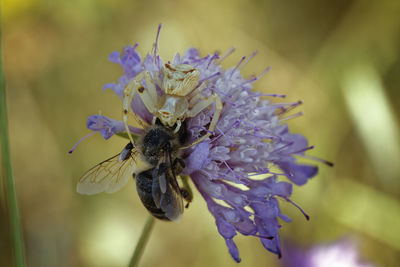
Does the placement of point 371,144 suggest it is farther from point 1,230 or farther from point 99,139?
point 1,230

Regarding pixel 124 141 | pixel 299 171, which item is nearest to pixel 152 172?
pixel 299 171

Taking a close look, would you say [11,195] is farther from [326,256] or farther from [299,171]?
[326,256]

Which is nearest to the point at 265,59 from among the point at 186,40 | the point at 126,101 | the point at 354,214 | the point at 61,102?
the point at 186,40

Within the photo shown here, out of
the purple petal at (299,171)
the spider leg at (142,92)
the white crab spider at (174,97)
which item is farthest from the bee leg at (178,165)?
the purple petal at (299,171)

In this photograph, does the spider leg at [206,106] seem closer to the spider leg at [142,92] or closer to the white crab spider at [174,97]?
the white crab spider at [174,97]

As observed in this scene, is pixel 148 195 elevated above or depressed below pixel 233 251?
above

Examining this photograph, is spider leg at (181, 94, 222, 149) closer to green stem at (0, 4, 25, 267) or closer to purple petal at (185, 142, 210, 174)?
purple petal at (185, 142, 210, 174)
